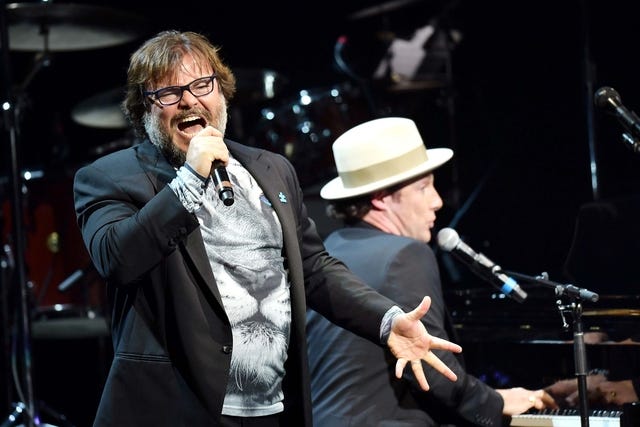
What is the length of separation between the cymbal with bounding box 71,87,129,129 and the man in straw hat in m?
2.54

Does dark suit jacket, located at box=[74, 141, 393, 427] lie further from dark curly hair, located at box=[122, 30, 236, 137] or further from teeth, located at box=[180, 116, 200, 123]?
dark curly hair, located at box=[122, 30, 236, 137]

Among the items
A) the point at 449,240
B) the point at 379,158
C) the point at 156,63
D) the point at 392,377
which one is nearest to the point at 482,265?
the point at 449,240

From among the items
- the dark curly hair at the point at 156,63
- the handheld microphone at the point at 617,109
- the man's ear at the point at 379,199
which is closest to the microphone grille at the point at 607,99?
the handheld microphone at the point at 617,109

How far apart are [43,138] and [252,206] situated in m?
5.12

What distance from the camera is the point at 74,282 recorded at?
6.21 meters

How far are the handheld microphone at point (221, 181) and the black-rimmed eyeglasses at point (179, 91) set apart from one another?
38 centimetres

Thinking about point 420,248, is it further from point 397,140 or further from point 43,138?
point 43,138

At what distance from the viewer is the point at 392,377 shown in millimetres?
3609

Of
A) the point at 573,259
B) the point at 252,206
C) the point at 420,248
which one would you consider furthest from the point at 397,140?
the point at 252,206

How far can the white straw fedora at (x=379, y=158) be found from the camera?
3.95 m

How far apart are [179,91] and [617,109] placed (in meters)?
1.39

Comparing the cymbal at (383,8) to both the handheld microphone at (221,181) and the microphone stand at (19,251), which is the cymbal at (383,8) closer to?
the microphone stand at (19,251)

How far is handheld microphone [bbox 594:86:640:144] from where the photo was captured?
306 centimetres

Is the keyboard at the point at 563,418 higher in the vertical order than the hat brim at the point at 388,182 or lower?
lower
